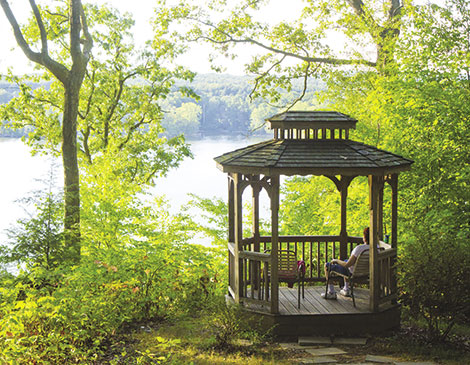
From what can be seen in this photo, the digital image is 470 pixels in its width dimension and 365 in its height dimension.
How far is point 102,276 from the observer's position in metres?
7.99

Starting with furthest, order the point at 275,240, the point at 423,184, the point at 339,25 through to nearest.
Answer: the point at 339,25 → the point at 423,184 → the point at 275,240

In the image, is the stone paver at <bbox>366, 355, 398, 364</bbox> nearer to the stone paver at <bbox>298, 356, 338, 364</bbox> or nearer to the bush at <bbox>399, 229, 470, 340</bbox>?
the stone paver at <bbox>298, 356, 338, 364</bbox>

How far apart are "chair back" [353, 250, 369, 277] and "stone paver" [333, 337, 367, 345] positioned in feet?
3.07

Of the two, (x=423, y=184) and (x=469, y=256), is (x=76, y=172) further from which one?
(x=469, y=256)

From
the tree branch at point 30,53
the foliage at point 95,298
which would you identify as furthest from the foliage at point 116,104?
the foliage at point 95,298

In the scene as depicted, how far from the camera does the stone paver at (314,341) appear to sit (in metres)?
7.07

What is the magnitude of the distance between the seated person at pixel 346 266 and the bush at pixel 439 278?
2.78ft

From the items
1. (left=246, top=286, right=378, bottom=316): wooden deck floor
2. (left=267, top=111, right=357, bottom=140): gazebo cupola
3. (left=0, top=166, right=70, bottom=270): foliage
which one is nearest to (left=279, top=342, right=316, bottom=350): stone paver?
(left=246, top=286, right=378, bottom=316): wooden deck floor

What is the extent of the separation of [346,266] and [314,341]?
1.31 meters

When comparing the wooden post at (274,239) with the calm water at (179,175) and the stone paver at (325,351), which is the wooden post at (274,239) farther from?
the calm water at (179,175)

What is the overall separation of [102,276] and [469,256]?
527 cm

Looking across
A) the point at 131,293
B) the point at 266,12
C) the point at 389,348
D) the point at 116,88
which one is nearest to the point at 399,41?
the point at 389,348

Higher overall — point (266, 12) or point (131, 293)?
point (266, 12)

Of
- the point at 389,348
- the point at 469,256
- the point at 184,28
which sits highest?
the point at 184,28
